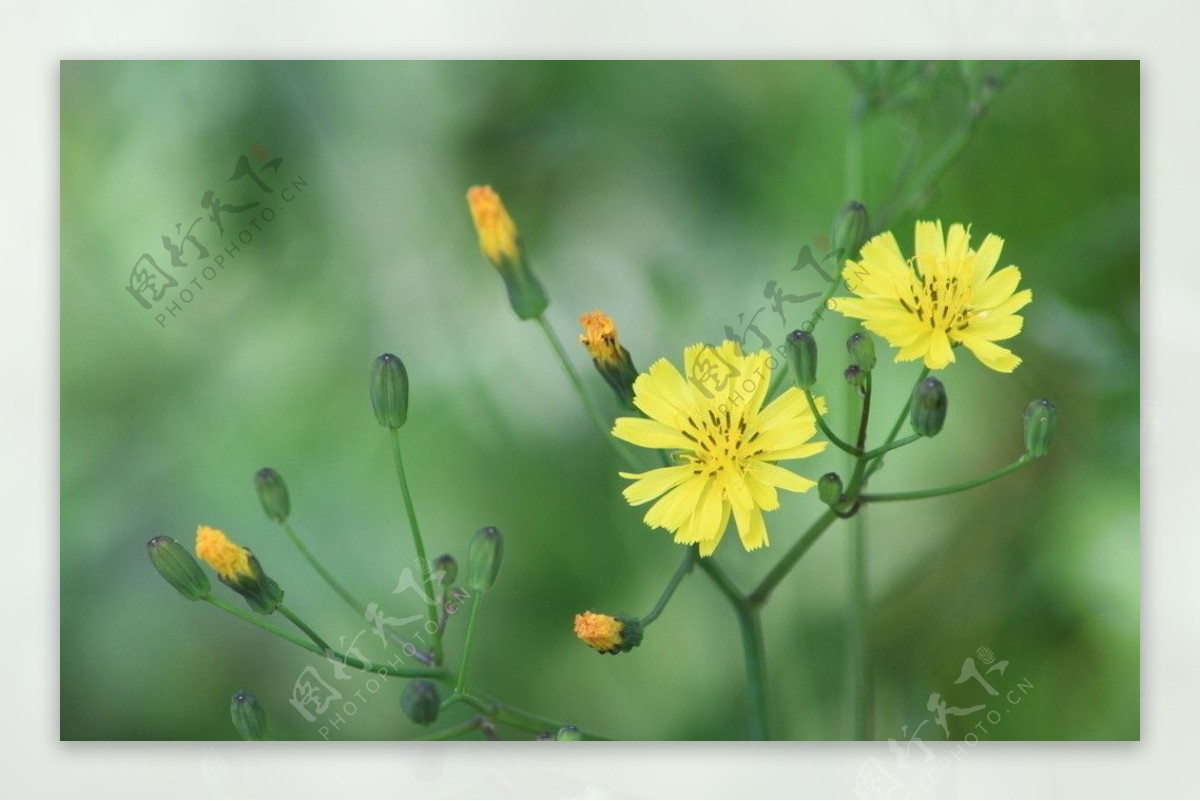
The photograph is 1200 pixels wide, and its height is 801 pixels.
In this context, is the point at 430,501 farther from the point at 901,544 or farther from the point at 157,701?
the point at 901,544

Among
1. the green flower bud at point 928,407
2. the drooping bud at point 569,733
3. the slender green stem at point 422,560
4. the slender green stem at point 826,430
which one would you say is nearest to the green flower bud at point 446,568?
the slender green stem at point 422,560

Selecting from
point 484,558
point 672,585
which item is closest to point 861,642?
point 672,585

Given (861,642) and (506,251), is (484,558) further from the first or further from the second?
(861,642)

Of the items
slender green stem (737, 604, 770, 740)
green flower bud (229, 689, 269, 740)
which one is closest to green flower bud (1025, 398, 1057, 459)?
slender green stem (737, 604, 770, 740)

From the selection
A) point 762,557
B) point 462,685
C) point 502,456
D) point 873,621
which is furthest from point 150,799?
point 873,621

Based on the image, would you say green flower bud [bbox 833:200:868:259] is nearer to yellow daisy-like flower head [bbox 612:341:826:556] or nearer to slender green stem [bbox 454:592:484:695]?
yellow daisy-like flower head [bbox 612:341:826:556]
